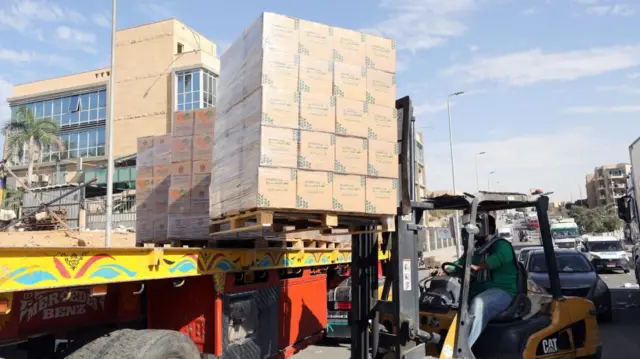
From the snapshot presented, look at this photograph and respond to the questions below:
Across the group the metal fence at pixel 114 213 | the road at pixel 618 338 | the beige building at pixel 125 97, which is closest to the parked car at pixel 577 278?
the road at pixel 618 338

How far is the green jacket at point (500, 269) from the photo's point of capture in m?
4.87

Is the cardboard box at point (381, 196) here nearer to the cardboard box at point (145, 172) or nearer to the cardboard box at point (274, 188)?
the cardboard box at point (274, 188)

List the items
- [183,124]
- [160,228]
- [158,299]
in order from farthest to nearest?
[160,228] < [183,124] < [158,299]

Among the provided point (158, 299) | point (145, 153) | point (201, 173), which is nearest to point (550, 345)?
point (158, 299)

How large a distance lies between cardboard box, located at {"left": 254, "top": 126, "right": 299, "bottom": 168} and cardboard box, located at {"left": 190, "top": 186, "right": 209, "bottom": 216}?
192cm

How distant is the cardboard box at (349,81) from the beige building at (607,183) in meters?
131

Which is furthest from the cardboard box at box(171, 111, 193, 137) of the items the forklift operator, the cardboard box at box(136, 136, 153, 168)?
the forklift operator

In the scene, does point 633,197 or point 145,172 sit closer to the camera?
point 145,172

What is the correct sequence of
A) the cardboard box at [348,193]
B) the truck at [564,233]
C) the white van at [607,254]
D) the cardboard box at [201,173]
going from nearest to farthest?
the cardboard box at [348,193] < the cardboard box at [201,173] < the white van at [607,254] < the truck at [564,233]

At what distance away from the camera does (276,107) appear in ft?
13.7

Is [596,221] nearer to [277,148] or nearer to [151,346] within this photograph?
[277,148]

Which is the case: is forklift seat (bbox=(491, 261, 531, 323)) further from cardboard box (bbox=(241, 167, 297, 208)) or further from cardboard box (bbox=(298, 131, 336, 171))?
cardboard box (bbox=(241, 167, 297, 208))

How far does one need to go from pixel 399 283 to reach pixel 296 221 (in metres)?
1.15

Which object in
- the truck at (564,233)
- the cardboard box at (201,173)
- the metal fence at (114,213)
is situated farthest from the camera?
the metal fence at (114,213)
